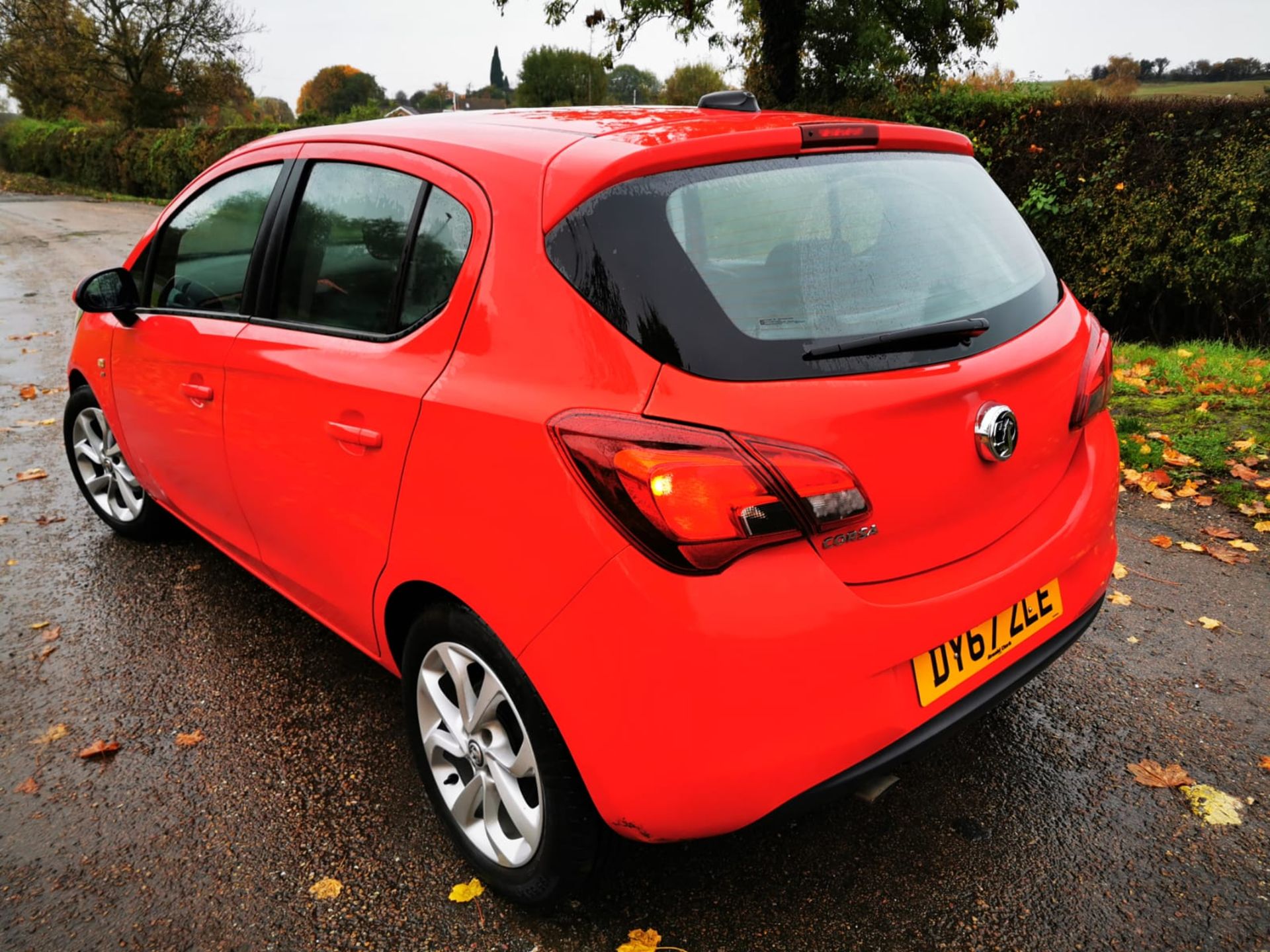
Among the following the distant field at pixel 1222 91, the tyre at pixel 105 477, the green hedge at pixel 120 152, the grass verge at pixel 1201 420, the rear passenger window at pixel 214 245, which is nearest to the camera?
the rear passenger window at pixel 214 245

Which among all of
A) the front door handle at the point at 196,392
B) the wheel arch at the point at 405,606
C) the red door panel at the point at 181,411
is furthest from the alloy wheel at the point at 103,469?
the wheel arch at the point at 405,606

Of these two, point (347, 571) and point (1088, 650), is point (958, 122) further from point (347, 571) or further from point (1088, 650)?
point (347, 571)

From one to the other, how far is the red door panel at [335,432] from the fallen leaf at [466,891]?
0.64 metres

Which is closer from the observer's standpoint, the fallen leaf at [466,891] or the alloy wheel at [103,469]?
the fallen leaf at [466,891]

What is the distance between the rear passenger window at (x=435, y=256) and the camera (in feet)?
7.22

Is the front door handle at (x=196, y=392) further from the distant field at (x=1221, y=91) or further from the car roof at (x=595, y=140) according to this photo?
the distant field at (x=1221, y=91)

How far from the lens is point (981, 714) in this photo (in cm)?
206

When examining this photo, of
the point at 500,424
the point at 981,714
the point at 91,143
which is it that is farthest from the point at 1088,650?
the point at 91,143

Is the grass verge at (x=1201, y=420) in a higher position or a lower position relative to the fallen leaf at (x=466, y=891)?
higher

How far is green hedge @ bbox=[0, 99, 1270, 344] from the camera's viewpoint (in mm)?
8125

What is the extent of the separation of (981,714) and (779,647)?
63 centimetres

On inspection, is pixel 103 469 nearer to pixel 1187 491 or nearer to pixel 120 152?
pixel 1187 491

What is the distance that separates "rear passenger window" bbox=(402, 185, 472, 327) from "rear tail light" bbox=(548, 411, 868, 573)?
0.71 m

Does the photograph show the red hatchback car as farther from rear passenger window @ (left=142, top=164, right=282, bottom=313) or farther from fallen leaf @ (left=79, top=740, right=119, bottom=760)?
fallen leaf @ (left=79, top=740, right=119, bottom=760)
